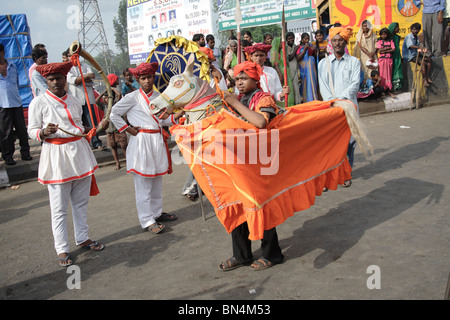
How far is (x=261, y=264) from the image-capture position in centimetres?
382

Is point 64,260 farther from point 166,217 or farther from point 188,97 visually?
point 188,97

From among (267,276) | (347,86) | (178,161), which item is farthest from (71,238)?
(347,86)

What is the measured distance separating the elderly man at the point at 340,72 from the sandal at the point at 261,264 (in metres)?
2.60

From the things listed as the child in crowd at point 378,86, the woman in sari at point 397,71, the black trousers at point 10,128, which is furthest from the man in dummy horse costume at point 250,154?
the woman in sari at point 397,71

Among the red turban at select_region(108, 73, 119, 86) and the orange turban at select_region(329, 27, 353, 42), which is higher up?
the orange turban at select_region(329, 27, 353, 42)

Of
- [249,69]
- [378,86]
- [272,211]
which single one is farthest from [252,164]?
[378,86]

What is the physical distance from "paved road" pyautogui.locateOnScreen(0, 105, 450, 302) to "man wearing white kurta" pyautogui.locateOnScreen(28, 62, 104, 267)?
21.9 inches

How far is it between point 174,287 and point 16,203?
14.9 ft

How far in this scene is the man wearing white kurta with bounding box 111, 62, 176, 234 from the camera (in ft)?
16.3

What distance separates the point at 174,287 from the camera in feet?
12.0

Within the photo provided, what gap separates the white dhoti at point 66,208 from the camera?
4379mm

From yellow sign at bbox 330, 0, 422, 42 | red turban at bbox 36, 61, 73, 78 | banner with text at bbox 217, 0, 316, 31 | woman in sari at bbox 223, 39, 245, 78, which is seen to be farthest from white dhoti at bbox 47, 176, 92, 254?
banner with text at bbox 217, 0, 316, 31

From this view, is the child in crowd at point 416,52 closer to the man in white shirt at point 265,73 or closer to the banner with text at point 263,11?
the man in white shirt at point 265,73
